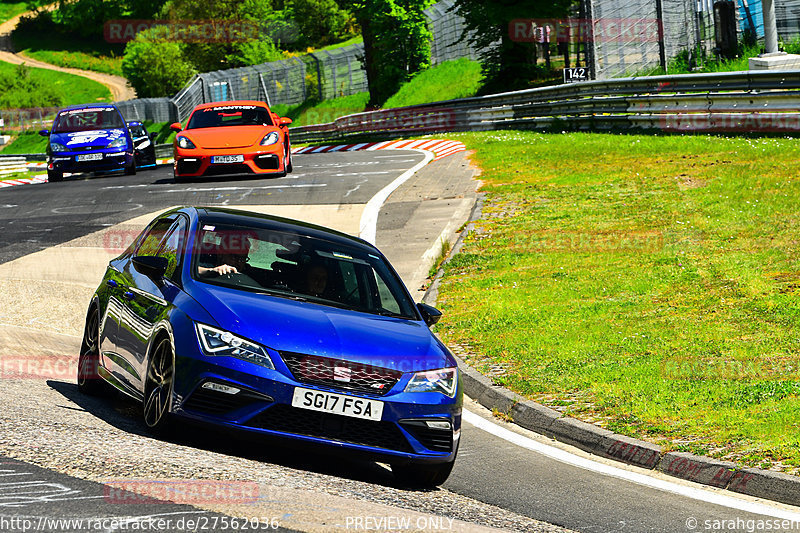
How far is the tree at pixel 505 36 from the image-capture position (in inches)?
1593

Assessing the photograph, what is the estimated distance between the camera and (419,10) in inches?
2373

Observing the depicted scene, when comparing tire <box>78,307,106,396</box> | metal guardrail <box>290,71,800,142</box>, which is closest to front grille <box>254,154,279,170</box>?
metal guardrail <box>290,71,800,142</box>

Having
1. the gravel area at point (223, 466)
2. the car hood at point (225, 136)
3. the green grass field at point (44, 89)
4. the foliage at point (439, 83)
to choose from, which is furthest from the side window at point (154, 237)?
the green grass field at point (44, 89)

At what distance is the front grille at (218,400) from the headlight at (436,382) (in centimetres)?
93

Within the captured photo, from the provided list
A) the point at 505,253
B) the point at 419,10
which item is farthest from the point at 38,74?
the point at 505,253

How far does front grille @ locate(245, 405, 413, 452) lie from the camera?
19.3ft

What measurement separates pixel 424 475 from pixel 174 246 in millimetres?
2441

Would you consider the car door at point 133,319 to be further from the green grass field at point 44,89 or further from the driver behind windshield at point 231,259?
the green grass field at point 44,89

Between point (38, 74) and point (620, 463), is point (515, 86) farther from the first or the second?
point (38, 74)

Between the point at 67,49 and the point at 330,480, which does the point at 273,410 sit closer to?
the point at 330,480

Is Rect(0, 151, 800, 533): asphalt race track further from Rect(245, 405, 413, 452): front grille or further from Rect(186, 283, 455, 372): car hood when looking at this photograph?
Rect(186, 283, 455, 372): car hood

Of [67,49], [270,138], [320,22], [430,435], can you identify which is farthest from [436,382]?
[67,49]

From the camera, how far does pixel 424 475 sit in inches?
253

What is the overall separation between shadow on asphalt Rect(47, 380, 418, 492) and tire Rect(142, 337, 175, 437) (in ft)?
0.27
